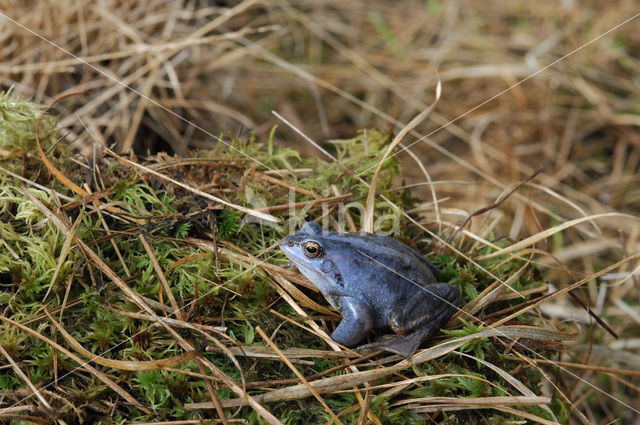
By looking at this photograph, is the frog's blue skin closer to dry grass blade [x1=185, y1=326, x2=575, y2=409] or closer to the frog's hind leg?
the frog's hind leg

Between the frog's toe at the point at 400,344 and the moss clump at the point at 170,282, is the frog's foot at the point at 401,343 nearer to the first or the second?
the frog's toe at the point at 400,344

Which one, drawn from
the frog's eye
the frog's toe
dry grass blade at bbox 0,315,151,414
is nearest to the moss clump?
dry grass blade at bbox 0,315,151,414

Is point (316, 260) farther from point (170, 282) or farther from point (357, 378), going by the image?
point (170, 282)

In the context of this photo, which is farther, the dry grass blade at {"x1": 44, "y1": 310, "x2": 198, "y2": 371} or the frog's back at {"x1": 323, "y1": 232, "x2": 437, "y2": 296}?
the frog's back at {"x1": 323, "y1": 232, "x2": 437, "y2": 296}

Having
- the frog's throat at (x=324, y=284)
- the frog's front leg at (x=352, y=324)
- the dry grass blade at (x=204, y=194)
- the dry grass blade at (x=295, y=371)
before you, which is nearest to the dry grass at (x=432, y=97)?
the dry grass blade at (x=204, y=194)

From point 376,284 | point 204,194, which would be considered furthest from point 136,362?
point 376,284

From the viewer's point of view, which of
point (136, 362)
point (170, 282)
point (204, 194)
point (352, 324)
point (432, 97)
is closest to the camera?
point (136, 362)
